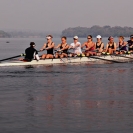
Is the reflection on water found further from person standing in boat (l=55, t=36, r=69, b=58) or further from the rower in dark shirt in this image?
person standing in boat (l=55, t=36, r=69, b=58)

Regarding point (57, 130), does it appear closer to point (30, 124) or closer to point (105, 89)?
point (30, 124)

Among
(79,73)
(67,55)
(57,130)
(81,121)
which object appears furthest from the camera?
(67,55)

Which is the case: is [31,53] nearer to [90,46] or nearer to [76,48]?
[76,48]

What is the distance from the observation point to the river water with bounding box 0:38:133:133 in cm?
1454

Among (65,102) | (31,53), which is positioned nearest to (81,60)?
(31,53)

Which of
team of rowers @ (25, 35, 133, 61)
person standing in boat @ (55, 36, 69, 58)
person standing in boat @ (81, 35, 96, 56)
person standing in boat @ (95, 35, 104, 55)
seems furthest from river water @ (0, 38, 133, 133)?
person standing in boat @ (95, 35, 104, 55)

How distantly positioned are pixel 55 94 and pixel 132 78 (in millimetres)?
7410

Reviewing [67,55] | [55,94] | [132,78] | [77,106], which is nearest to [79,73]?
[132,78]

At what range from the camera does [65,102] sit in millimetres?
18266

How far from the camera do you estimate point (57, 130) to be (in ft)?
46.2

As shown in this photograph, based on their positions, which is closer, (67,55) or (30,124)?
(30,124)

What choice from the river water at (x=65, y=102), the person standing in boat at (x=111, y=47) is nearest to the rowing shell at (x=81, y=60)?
the person standing in boat at (x=111, y=47)

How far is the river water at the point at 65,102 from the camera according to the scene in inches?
572

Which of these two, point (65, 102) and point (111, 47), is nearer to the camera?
point (65, 102)
